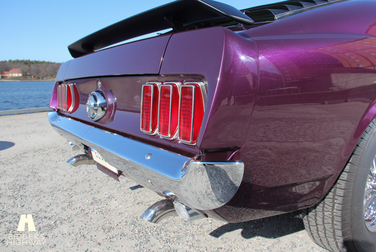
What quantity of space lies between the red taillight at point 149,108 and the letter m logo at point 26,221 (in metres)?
1.44

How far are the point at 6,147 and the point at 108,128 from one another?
146 inches

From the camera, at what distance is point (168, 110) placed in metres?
1.27

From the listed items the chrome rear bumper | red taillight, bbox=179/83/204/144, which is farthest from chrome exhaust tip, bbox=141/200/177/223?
red taillight, bbox=179/83/204/144

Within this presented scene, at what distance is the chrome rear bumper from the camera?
1.08 m

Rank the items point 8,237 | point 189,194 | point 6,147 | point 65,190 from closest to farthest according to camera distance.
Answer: point 189,194 → point 8,237 → point 65,190 → point 6,147

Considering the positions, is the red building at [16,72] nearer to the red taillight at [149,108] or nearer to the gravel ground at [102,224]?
the gravel ground at [102,224]

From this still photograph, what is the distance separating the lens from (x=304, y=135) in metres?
1.30

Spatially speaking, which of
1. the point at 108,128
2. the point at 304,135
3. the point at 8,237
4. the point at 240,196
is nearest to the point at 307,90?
the point at 304,135

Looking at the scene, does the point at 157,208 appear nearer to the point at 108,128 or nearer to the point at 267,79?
the point at 108,128

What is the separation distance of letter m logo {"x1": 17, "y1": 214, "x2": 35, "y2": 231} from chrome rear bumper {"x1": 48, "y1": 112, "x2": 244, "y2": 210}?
1019 mm

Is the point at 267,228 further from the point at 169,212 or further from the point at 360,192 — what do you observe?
the point at 169,212

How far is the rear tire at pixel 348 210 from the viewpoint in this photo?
149 cm

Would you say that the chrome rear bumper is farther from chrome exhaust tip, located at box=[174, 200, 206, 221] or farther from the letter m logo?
the letter m logo

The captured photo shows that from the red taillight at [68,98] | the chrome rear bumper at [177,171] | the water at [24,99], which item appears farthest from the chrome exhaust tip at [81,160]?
the water at [24,99]
